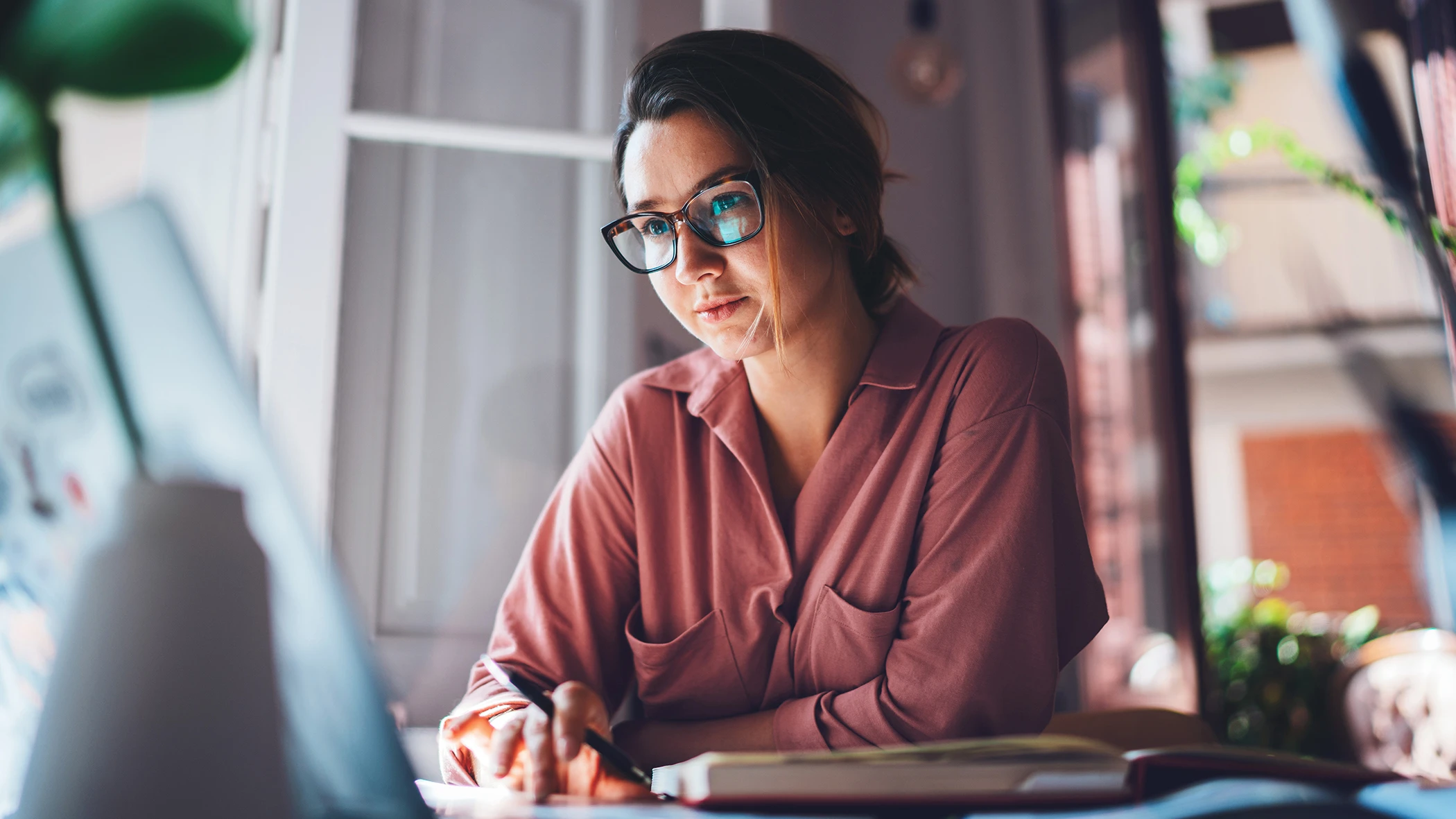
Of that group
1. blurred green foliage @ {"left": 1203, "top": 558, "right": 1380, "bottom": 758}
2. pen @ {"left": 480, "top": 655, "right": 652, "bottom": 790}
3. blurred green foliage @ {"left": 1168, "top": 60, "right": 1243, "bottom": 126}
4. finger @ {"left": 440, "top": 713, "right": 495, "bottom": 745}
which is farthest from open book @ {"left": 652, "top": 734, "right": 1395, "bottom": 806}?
blurred green foliage @ {"left": 1168, "top": 60, "right": 1243, "bottom": 126}

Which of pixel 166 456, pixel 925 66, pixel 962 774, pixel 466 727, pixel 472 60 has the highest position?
pixel 925 66

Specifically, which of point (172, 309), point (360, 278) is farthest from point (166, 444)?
point (360, 278)

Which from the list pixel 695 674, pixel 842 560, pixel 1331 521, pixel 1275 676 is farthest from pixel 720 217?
pixel 1331 521

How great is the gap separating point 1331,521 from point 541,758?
7985 millimetres

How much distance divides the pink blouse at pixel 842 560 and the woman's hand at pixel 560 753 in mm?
124

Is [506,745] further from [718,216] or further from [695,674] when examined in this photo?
[718,216]

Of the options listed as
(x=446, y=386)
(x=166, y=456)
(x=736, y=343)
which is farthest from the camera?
(x=446, y=386)

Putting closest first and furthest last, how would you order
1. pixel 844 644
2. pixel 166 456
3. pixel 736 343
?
pixel 166 456 < pixel 844 644 < pixel 736 343

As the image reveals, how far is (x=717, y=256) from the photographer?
109cm

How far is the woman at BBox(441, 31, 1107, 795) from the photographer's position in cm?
94

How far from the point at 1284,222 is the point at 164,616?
6.38m

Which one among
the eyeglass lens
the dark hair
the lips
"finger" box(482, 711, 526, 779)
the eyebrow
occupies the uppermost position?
the dark hair

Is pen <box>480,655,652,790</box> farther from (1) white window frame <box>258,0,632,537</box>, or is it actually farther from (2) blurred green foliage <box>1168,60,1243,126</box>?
(2) blurred green foliage <box>1168,60,1243,126</box>

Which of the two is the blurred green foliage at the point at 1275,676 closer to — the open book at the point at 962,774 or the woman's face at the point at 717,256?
the woman's face at the point at 717,256
